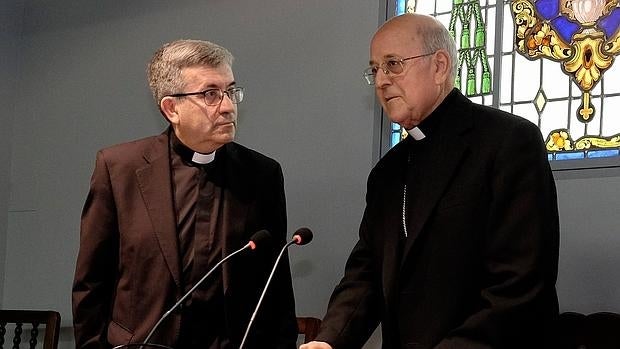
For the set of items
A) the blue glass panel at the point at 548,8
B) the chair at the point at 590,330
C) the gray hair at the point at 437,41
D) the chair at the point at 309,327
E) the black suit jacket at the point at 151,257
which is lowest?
the chair at the point at 309,327

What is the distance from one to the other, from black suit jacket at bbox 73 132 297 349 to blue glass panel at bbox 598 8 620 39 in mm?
1806

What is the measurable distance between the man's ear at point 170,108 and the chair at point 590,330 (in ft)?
5.49

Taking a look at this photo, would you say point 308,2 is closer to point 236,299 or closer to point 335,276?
point 335,276

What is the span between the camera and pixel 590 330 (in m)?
4.29

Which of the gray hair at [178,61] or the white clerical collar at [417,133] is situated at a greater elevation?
the gray hair at [178,61]

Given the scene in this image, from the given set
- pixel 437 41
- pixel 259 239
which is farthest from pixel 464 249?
pixel 437 41

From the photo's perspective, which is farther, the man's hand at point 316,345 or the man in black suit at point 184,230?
the man in black suit at point 184,230

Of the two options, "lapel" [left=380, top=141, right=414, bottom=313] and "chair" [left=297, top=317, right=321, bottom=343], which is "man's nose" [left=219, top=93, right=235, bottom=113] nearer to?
"lapel" [left=380, top=141, right=414, bottom=313]

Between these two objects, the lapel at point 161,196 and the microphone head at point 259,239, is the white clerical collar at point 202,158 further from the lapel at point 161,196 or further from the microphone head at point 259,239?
the microphone head at point 259,239

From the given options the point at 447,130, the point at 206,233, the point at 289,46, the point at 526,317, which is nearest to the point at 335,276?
the point at 289,46

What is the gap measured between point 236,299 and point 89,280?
1.72 ft

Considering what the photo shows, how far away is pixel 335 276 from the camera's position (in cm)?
530

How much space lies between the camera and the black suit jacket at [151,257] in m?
3.71

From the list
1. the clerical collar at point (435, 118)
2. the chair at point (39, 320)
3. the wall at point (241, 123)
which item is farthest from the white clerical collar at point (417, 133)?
the chair at point (39, 320)
